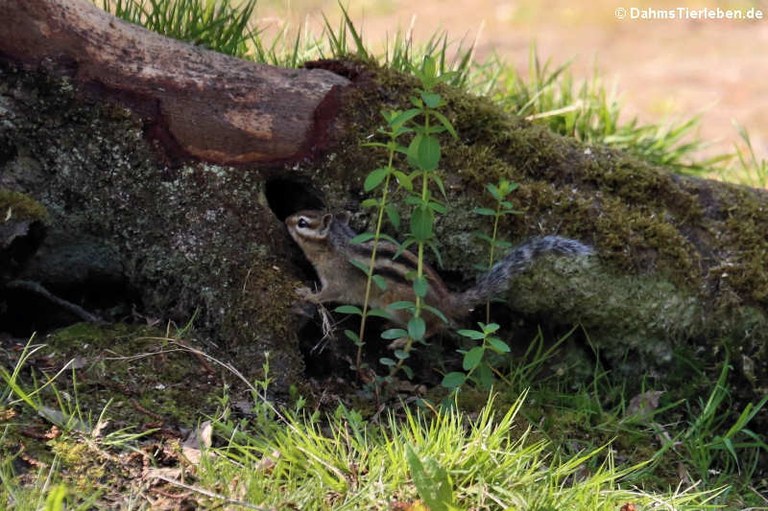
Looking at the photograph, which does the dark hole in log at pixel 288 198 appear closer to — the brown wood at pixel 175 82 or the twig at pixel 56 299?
the brown wood at pixel 175 82

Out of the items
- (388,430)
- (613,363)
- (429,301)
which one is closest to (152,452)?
(388,430)

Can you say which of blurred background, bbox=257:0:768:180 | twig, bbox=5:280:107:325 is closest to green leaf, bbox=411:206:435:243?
twig, bbox=5:280:107:325

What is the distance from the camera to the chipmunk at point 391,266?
4.01m

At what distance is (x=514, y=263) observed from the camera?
399cm

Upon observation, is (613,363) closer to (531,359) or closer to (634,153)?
(531,359)

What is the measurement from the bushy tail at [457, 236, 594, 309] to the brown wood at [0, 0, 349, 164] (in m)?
0.94

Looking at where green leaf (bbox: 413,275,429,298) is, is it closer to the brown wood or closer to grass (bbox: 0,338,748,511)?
grass (bbox: 0,338,748,511)

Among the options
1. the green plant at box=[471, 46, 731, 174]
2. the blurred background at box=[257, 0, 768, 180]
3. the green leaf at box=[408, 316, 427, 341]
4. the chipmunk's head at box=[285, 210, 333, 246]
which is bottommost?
the green leaf at box=[408, 316, 427, 341]

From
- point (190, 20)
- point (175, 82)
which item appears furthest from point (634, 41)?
point (175, 82)

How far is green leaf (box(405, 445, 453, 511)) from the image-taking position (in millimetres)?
2854

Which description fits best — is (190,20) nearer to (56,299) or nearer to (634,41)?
(56,299)

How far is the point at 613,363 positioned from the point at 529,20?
290 inches

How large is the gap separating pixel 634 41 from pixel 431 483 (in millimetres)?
8830
